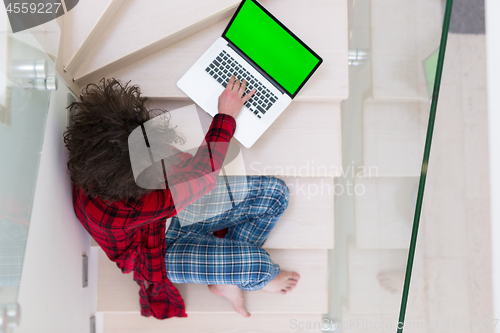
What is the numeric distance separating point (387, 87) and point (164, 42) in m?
0.68

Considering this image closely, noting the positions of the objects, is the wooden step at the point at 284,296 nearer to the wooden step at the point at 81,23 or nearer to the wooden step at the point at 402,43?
the wooden step at the point at 402,43

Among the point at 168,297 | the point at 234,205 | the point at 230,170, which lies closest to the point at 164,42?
the point at 230,170

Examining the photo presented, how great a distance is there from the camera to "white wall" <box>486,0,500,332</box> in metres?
1.12

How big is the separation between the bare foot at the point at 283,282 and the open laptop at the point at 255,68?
59 cm

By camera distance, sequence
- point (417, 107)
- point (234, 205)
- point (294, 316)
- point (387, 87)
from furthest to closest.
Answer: point (294, 316) < point (234, 205) < point (387, 87) < point (417, 107)

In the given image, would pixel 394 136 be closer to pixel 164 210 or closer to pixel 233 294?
pixel 164 210

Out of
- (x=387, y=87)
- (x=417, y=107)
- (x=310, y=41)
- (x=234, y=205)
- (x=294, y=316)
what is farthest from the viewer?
(x=294, y=316)

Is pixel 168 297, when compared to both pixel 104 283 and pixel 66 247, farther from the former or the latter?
pixel 66 247

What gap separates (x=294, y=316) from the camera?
138 centimetres

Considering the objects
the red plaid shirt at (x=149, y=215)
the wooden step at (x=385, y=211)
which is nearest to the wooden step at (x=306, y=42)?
the red plaid shirt at (x=149, y=215)

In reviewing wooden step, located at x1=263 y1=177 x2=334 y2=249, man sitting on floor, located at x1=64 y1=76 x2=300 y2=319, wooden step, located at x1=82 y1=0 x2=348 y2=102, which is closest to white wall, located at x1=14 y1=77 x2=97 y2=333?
man sitting on floor, located at x1=64 y1=76 x2=300 y2=319

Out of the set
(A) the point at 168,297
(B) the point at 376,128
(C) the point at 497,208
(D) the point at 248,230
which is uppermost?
(B) the point at 376,128

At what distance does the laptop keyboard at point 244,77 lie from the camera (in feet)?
3.40

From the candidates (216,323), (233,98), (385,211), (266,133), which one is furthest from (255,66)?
(216,323)
